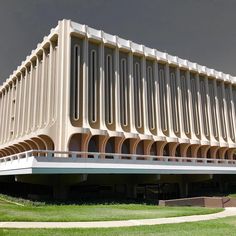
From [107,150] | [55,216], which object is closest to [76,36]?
[107,150]

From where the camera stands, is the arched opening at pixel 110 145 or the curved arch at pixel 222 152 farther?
the curved arch at pixel 222 152

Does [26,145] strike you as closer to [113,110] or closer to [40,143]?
[40,143]

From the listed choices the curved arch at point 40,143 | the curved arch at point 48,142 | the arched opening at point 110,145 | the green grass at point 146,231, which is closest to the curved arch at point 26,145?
the curved arch at point 40,143

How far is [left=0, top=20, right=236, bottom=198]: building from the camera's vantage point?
28181mm

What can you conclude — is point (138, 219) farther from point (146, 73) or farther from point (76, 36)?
point (146, 73)

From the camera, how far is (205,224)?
13.6 meters

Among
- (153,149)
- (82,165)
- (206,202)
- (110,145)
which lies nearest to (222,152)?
(153,149)

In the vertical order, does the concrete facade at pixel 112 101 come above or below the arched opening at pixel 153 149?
above

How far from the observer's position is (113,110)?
1379 inches

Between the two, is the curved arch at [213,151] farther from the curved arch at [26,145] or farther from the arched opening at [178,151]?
the curved arch at [26,145]

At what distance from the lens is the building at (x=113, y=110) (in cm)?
2818

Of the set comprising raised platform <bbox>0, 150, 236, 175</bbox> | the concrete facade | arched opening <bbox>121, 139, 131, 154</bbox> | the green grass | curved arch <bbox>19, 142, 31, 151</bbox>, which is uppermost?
the concrete facade

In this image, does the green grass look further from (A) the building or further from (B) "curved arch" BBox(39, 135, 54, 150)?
(B) "curved arch" BBox(39, 135, 54, 150)

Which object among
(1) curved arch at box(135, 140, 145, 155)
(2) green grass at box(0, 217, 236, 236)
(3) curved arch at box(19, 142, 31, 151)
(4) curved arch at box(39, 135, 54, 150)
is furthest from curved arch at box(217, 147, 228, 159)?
(2) green grass at box(0, 217, 236, 236)
